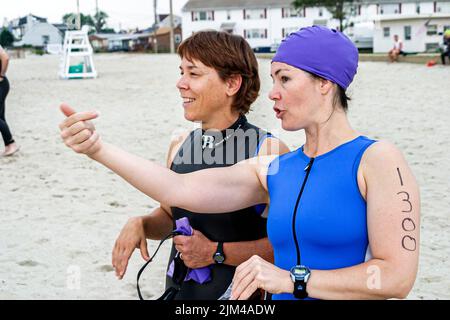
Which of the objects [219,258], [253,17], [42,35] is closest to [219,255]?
[219,258]

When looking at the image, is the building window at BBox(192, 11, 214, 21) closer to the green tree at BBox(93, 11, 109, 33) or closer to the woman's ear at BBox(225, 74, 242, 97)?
the green tree at BBox(93, 11, 109, 33)

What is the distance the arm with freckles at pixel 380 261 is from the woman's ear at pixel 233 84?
3.15 feet

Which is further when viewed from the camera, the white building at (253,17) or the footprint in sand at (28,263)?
the white building at (253,17)

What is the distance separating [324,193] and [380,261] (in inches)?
9.6

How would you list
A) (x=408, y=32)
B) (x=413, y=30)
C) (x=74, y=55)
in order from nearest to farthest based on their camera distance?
(x=74, y=55), (x=413, y=30), (x=408, y=32)

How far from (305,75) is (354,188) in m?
0.35

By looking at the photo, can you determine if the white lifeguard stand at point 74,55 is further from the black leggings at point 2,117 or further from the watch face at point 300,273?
the watch face at point 300,273

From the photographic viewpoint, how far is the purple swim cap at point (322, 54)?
69.0 inches

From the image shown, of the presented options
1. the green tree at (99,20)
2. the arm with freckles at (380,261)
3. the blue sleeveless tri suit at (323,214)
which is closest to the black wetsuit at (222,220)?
the blue sleeveless tri suit at (323,214)

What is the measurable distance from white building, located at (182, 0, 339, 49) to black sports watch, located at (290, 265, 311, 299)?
69.8 m

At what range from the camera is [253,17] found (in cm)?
7444

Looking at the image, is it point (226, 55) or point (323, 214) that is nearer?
point (323, 214)

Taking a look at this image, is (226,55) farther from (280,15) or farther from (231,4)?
(231,4)
